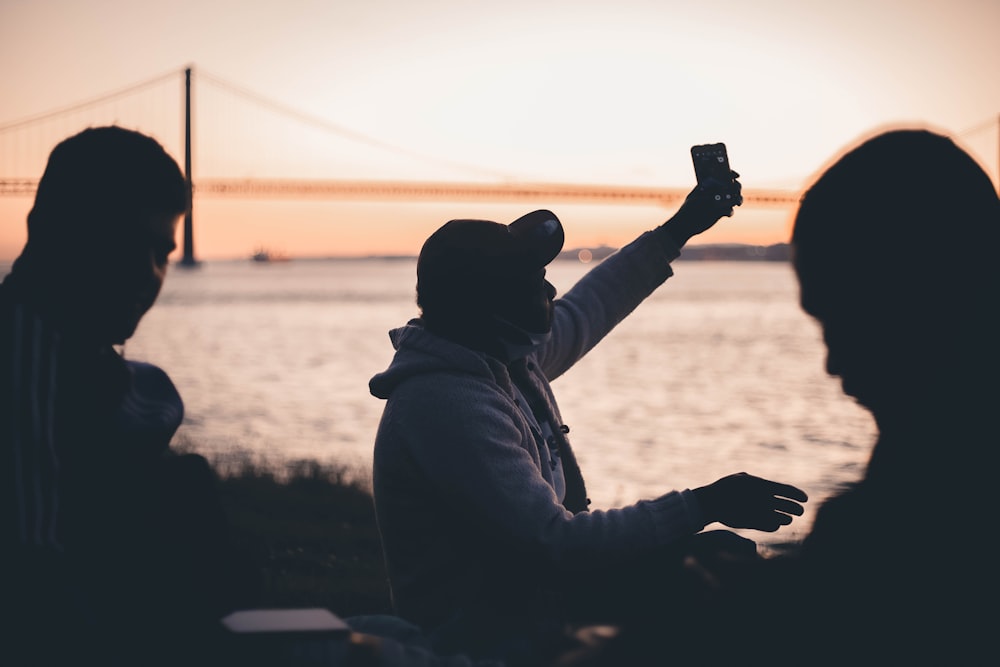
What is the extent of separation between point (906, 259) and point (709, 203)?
5.81 feet

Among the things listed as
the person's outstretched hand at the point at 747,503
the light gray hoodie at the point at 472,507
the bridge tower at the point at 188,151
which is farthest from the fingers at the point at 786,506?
the bridge tower at the point at 188,151

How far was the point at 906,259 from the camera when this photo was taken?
1.33 meters

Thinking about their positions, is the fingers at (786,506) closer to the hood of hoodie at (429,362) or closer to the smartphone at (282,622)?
the hood of hoodie at (429,362)

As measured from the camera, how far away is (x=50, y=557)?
163 cm

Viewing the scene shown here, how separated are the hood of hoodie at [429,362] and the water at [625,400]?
0.81 meters

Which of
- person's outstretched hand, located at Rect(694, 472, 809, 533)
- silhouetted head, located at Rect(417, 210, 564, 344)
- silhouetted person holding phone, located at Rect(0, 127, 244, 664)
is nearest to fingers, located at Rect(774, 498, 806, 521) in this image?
person's outstretched hand, located at Rect(694, 472, 809, 533)

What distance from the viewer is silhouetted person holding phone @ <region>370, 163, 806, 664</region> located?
218cm

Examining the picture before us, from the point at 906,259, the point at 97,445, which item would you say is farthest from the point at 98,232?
the point at 906,259

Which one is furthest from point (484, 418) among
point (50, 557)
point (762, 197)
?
point (762, 197)

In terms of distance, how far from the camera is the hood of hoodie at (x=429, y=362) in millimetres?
2332

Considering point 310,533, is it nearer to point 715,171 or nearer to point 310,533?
point 310,533

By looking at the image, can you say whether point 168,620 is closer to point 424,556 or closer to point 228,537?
point 228,537

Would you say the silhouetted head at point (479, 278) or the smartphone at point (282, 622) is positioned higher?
the silhouetted head at point (479, 278)

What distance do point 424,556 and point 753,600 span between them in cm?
123
